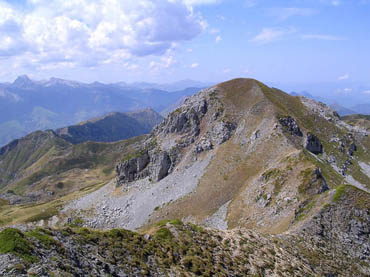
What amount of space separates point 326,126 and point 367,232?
71584mm

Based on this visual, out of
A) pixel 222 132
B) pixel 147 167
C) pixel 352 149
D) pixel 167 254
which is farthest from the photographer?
pixel 147 167

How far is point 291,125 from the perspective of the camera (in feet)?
304

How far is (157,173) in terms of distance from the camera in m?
104

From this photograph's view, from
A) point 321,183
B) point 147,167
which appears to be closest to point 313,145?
point 321,183

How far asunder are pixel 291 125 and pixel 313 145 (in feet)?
31.2

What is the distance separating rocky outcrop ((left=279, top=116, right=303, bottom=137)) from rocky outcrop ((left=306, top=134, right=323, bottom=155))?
10.3 feet

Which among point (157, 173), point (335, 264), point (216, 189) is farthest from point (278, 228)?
point (157, 173)

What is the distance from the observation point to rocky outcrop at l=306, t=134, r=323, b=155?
90438 mm

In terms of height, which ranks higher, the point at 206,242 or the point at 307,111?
the point at 307,111

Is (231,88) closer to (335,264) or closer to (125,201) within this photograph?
(125,201)

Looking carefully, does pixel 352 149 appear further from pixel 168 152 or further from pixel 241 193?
pixel 168 152

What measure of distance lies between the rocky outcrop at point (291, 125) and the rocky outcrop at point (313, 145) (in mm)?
3151

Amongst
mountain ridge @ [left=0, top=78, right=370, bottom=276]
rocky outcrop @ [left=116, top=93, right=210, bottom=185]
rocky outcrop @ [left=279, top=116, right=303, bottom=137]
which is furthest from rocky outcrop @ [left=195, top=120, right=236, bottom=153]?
rocky outcrop @ [left=279, top=116, right=303, bottom=137]

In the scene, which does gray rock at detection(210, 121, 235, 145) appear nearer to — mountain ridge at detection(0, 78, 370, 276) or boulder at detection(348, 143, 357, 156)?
mountain ridge at detection(0, 78, 370, 276)
